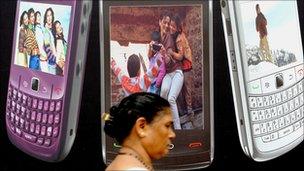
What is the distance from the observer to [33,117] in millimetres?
1167

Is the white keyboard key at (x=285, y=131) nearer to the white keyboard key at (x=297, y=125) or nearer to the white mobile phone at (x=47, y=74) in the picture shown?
the white keyboard key at (x=297, y=125)

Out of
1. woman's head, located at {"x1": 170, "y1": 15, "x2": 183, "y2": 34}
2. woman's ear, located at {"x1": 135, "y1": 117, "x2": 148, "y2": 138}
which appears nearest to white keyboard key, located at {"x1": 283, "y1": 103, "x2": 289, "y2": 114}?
woman's head, located at {"x1": 170, "y1": 15, "x2": 183, "y2": 34}

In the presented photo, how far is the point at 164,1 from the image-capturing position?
1.12m

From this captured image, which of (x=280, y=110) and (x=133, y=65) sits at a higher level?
(x=133, y=65)

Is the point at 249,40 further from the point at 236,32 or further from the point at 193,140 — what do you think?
the point at 193,140

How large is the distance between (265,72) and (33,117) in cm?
50

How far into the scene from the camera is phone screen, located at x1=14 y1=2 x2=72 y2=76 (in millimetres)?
1095

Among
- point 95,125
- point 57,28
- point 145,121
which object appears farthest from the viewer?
point 95,125

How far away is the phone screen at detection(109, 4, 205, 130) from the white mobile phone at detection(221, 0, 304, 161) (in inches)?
3.0

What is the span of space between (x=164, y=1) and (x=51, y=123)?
34cm

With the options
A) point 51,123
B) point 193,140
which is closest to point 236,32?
point 193,140

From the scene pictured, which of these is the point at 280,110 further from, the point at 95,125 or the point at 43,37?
the point at 43,37

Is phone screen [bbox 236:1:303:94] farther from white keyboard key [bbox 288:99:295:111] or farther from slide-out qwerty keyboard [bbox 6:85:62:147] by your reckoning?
slide-out qwerty keyboard [bbox 6:85:62:147]

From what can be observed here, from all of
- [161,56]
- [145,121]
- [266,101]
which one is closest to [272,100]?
[266,101]
